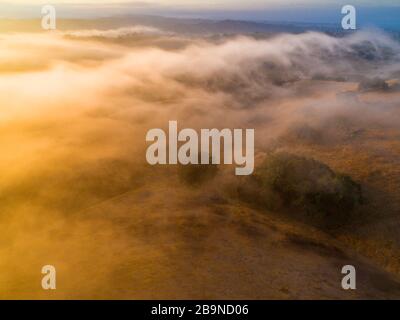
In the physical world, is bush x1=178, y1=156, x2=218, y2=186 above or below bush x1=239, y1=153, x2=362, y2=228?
above

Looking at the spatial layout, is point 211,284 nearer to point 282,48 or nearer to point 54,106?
point 54,106

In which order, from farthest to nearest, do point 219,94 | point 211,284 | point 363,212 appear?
point 219,94 < point 363,212 < point 211,284

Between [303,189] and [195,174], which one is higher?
[195,174]

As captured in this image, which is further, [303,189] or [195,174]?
[195,174]

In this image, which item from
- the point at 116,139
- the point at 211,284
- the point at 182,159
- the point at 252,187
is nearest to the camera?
the point at 211,284

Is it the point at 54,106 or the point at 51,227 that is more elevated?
the point at 54,106

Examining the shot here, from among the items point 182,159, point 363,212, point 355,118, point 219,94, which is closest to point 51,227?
point 182,159

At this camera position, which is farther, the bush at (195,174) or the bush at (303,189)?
the bush at (195,174)

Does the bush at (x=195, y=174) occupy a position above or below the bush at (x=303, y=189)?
above
